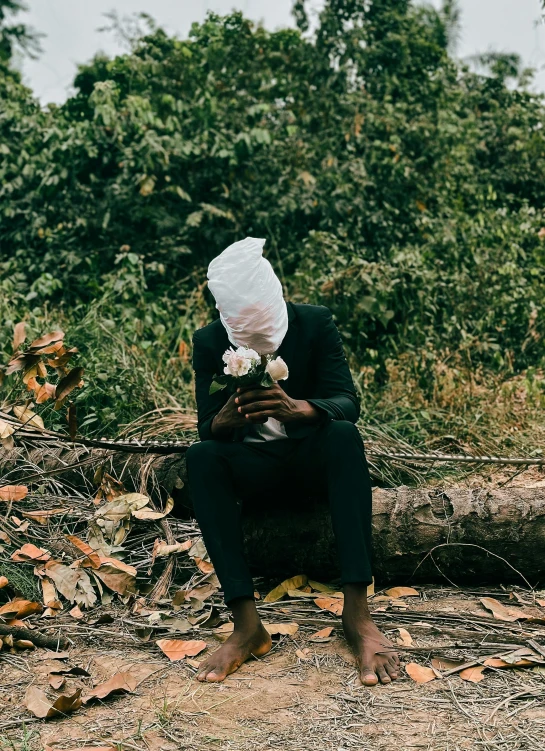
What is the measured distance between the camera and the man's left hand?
236 centimetres

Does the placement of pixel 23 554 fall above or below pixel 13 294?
below

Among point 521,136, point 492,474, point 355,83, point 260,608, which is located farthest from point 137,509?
point 521,136

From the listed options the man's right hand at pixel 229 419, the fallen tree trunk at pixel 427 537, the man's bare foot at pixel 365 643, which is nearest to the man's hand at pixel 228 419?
the man's right hand at pixel 229 419

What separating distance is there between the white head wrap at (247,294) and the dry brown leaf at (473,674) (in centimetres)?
109

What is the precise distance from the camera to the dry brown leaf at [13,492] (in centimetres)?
302

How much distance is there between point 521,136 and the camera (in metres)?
9.52

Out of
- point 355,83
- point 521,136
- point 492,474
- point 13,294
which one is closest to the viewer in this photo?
point 492,474

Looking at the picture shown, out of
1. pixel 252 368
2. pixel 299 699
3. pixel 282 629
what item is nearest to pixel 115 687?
pixel 299 699

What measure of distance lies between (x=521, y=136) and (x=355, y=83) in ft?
7.19

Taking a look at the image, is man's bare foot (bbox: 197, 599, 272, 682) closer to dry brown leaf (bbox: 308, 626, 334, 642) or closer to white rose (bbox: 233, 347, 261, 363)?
dry brown leaf (bbox: 308, 626, 334, 642)

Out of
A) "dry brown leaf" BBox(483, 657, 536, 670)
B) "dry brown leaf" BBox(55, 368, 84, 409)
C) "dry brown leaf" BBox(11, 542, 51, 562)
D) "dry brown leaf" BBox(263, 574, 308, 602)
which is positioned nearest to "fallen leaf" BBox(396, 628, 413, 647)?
"dry brown leaf" BBox(483, 657, 536, 670)

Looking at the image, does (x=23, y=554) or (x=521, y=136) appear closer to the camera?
(x=23, y=554)

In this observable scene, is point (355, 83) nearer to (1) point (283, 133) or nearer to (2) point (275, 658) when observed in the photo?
(1) point (283, 133)

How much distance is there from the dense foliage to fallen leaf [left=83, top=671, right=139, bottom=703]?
291 cm
